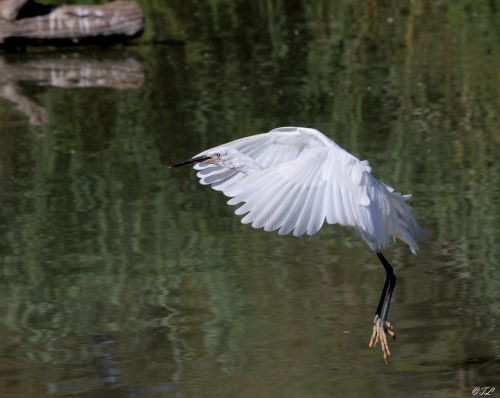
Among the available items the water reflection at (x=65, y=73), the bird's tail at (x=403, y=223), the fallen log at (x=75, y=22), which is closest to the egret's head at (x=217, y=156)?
the bird's tail at (x=403, y=223)

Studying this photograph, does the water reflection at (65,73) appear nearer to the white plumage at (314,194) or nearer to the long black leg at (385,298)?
the long black leg at (385,298)

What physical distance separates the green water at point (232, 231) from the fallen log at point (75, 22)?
309mm

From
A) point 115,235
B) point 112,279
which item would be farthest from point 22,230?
point 112,279

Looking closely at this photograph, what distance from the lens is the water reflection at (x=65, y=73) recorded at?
10.1m

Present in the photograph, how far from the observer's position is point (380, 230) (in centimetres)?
439

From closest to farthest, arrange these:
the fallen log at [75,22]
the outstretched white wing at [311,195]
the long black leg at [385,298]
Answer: the outstretched white wing at [311,195]
the long black leg at [385,298]
the fallen log at [75,22]

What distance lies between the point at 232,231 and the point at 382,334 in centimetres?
197

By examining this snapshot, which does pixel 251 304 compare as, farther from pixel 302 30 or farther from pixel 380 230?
pixel 302 30

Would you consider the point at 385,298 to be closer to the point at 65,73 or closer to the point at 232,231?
the point at 232,231

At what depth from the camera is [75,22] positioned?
11008 millimetres

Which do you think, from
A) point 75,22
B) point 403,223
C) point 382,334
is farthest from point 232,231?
point 75,22

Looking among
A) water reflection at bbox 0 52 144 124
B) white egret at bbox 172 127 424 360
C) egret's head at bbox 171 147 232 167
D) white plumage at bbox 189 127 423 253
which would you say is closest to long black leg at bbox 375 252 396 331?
white egret at bbox 172 127 424 360

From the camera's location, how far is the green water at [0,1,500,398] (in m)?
4.62

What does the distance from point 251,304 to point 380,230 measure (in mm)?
1073
